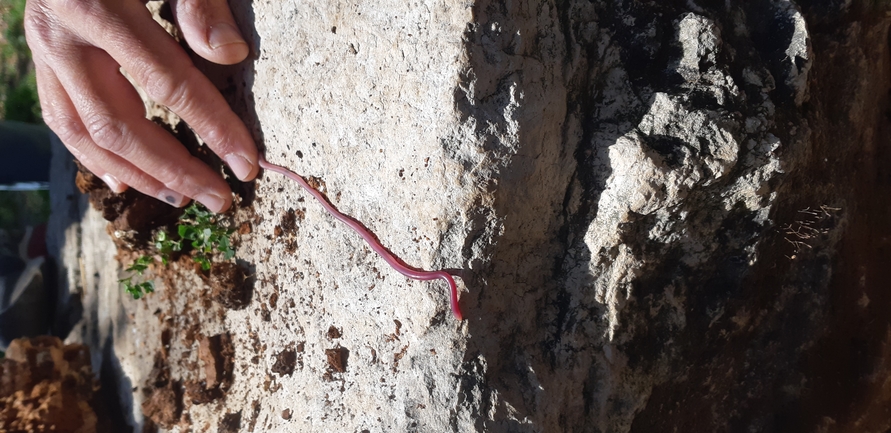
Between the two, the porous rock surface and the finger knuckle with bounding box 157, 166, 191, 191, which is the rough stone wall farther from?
the finger knuckle with bounding box 157, 166, 191, 191

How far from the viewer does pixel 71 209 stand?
2918 millimetres

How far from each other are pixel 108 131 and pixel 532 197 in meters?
1.34

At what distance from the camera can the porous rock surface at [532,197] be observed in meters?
1.30

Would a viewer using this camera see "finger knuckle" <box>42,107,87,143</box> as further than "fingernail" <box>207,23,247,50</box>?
Yes

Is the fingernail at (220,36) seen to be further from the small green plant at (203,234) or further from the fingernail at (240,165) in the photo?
the small green plant at (203,234)

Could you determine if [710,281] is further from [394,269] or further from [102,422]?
[102,422]

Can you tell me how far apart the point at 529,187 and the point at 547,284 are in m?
0.30

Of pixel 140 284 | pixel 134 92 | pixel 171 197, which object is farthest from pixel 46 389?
pixel 134 92

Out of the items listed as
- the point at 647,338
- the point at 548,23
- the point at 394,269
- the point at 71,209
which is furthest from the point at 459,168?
the point at 71,209

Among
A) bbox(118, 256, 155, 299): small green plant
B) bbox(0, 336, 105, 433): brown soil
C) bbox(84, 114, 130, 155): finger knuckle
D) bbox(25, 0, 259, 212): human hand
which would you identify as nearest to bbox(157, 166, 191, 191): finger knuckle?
bbox(25, 0, 259, 212): human hand

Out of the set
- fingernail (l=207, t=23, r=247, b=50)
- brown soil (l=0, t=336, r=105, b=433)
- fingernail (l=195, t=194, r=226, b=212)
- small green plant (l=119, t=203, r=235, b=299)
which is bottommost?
brown soil (l=0, t=336, r=105, b=433)

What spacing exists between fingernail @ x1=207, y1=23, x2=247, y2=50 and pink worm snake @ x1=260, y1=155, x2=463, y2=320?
39 cm

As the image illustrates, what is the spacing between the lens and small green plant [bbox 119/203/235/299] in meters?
1.89

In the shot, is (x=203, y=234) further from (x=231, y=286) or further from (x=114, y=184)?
(x=114, y=184)
